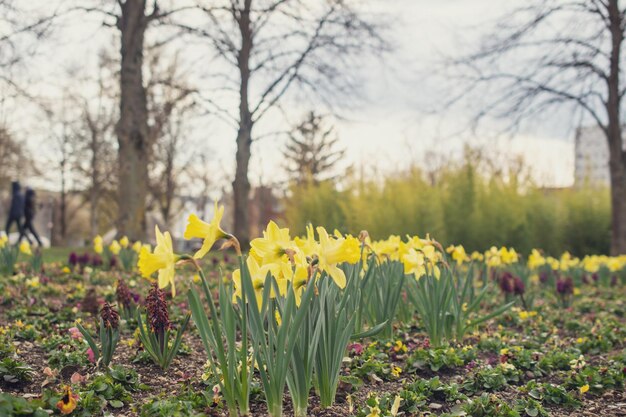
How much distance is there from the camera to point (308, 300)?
194cm

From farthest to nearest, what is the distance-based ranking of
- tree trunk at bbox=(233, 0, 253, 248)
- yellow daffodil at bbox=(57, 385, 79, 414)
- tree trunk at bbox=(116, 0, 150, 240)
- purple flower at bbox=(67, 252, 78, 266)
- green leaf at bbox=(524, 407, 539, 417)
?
tree trunk at bbox=(233, 0, 253, 248) < tree trunk at bbox=(116, 0, 150, 240) < purple flower at bbox=(67, 252, 78, 266) < green leaf at bbox=(524, 407, 539, 417) < yellow daffodil at bbox=(57, 385, 79, 414)

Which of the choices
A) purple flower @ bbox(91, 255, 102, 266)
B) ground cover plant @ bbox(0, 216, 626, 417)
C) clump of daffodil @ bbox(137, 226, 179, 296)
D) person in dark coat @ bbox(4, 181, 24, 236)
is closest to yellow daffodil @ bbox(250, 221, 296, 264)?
ground cover plant @ bbox(0, 216, 626, 417)

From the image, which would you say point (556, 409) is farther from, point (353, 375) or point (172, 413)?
point (172, 413)

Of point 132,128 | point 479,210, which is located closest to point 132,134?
point 132,128

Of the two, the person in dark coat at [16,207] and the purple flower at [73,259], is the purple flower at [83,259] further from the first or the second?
the person in dark coat at [16,207]

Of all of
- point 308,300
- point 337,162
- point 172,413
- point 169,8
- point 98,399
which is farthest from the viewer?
point 337,162

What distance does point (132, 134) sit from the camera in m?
10.1

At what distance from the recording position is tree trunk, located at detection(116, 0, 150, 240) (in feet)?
32.8

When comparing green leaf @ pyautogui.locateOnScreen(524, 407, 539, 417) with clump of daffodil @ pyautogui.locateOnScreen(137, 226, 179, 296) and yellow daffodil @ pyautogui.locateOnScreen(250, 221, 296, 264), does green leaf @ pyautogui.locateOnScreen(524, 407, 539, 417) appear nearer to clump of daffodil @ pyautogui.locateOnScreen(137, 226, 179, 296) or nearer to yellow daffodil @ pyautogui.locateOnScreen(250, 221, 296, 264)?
yellow daffodil @ pyautogui.locateOnScreen(250, 221, 296, 264)

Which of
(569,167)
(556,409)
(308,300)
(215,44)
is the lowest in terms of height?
(556,409)

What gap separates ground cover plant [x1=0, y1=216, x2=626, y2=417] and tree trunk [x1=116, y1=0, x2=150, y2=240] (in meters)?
5.16

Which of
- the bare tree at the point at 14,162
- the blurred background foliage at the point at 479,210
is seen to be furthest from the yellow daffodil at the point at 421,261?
the bare tree at the point at 14,162

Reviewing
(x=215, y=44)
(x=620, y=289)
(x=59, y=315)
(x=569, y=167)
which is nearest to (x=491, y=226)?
(x=620, y=289)

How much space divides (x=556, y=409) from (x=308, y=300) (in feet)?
4.78
